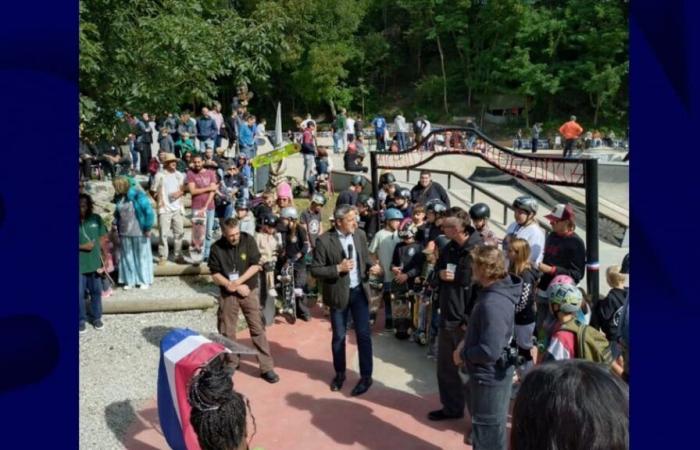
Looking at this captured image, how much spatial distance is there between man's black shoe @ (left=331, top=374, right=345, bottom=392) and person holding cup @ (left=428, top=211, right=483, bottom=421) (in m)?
1.11

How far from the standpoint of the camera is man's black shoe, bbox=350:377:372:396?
266 inches

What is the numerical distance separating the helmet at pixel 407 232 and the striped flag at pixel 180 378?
14.0ft

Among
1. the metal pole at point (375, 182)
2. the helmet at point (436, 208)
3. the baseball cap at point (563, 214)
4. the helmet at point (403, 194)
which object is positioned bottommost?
the baseball cap at point (563, 214)

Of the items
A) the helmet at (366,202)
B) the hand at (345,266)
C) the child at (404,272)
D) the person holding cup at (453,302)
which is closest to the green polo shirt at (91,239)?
the hand at (345,266)

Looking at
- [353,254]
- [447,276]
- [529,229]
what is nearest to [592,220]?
[529,229]

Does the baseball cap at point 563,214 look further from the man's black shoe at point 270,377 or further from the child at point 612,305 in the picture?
the man's black shoe at point 270,377

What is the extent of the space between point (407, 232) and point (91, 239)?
3.79 meters

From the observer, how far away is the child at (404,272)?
773 centimetres

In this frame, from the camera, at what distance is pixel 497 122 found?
45188 mm

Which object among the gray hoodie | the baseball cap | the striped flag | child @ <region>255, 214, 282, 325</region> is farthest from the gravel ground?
the baseball cap

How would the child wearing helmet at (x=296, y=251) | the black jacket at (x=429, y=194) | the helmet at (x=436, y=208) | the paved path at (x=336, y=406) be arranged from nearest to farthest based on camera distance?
the paved path at (x=336, y=406) → the helmet at (x=436, y=208) → the child wearing helmet at (x=296, y=251) → the black jacket at (x=429, y=194)

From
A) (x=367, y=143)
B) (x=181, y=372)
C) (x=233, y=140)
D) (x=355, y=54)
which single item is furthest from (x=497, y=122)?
(x=181, y=372)

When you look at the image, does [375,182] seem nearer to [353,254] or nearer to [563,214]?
[353,254]
